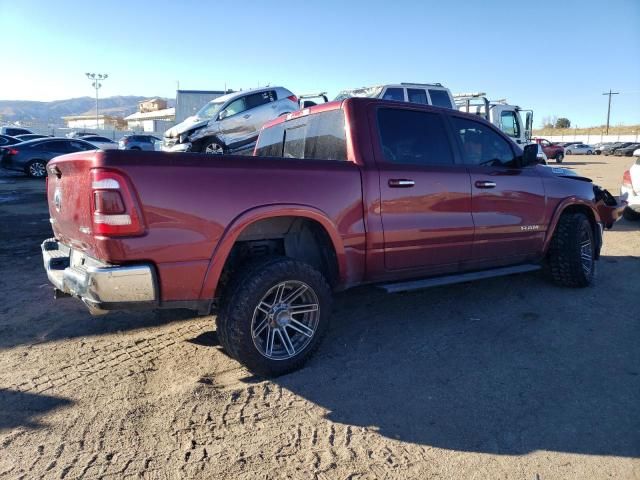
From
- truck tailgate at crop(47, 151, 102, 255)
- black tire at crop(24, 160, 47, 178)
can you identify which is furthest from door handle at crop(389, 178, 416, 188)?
black tire at crop(24, 160, 47, 178)

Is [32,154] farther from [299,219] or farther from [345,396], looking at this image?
[345,396]

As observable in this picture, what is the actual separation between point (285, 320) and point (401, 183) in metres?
1.43

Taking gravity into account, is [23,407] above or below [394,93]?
below

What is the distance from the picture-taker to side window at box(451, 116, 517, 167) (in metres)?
4.61

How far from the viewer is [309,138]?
4.45m

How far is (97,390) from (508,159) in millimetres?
4259

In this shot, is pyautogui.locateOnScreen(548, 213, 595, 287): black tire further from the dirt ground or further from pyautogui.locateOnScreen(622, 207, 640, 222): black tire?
pyautogui.locateOnScreen(622, 207, 640, 222): black tire

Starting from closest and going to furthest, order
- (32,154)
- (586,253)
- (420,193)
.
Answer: (420,193) → (586,253) → (32,154)

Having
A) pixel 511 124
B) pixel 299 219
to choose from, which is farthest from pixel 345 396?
pixel 511 124

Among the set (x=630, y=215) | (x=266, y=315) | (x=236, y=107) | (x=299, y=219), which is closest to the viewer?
(x=266, y=315)

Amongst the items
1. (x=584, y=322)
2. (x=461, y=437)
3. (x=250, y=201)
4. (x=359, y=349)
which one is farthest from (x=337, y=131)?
(x=584, y=322)

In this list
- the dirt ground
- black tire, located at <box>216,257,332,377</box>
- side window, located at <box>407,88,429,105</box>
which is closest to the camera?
the dirt ground

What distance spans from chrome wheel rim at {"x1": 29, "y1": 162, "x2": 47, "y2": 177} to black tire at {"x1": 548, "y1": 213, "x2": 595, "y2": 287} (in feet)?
61.0

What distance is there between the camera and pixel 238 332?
320 centimetres
